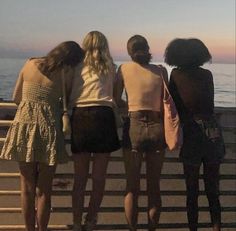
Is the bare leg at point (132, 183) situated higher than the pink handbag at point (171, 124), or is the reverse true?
the pink handbag at point (171, 124)

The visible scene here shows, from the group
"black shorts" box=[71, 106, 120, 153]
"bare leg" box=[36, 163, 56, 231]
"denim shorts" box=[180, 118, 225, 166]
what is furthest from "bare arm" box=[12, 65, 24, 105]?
"denim shorts" box=[180, 118, 225, 166]

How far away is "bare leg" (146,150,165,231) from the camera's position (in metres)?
4.09

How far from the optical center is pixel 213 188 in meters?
4.30

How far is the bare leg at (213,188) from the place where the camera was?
13.9 ft

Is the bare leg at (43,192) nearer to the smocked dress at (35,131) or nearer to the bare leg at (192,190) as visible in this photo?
the smocked dress at (35,131)

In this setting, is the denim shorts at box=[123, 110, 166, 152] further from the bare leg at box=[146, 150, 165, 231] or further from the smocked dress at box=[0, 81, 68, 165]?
the smocked dress at box=[0, 81, 68, 165]

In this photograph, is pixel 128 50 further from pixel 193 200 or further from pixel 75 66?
pixel 193 200

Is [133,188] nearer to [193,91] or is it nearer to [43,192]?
[43,192]

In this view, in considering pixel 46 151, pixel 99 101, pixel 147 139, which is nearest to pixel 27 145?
pixel 46 151

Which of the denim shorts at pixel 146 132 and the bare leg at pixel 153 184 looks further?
the bare leg at pixel 153 184

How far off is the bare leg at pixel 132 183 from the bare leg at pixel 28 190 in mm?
828

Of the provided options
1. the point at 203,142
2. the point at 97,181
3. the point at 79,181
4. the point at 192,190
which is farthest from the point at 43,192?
the point at 203,142

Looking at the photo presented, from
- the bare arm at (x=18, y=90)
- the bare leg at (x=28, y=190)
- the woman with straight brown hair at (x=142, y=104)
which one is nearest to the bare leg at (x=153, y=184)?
the woman with straight brown hair at (x=142, y=104)

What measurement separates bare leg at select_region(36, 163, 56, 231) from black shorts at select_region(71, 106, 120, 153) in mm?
279
